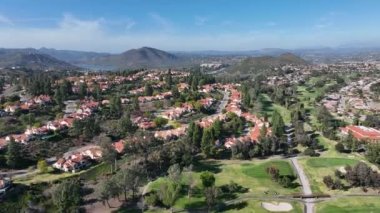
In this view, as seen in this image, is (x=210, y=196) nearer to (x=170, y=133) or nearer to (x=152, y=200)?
(x=152, y=200)

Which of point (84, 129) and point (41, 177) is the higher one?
point (84, 129)

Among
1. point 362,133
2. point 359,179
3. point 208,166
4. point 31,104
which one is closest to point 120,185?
point 208,166

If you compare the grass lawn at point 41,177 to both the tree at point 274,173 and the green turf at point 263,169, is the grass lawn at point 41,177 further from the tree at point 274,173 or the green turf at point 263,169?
the tree at point 274,173

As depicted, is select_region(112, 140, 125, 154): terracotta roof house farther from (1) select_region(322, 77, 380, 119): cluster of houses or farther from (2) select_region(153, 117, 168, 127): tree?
(1) select_region(322, 77, 380, 119): cluster of houses

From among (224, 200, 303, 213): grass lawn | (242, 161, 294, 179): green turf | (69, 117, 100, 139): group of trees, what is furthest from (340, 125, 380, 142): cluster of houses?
(69, 117, 100, 139): group of trees

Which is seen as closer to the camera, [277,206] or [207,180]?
[277,206]

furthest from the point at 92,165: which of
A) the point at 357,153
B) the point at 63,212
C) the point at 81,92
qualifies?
the point at 81,92

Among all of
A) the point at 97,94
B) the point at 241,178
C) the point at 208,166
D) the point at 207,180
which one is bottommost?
the point at 241,178

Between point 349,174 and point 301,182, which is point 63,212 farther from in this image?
point 349,174
